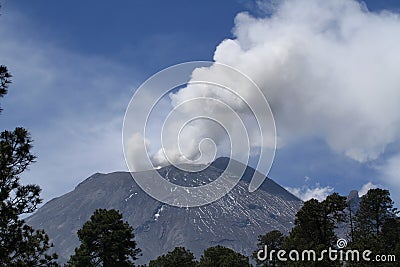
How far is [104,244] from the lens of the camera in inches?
1930

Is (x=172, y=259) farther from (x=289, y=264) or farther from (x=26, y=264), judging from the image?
(x=26, y=264)

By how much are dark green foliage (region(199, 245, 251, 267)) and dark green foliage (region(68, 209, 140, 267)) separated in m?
19.5

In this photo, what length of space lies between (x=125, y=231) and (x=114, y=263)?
11.4ft

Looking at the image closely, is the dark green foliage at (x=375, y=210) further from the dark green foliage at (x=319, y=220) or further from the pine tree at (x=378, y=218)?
the dark green foliage at (x=319, y=220)

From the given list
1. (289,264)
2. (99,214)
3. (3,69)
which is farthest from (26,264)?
(289,264)

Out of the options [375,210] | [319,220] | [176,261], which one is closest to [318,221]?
[319,220]

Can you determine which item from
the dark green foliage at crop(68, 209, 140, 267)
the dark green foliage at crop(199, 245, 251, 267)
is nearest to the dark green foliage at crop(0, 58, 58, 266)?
the dark green foliage at crop(68, 209, 140, 267)

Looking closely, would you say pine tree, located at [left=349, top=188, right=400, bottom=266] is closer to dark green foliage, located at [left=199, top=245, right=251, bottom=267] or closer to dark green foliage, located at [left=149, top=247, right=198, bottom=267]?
dark green foliage, located at [left=199, top=245, right=251, bottom=267]

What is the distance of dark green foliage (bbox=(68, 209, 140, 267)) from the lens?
48344 millimetres

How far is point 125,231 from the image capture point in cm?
5028

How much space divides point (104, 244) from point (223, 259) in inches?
1099

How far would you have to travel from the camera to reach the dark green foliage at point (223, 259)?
66.2 meters

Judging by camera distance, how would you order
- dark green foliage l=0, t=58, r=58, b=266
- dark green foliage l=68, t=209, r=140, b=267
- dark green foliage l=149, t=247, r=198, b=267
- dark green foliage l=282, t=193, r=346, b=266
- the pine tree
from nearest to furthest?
dark green foliage l=0, t=58, r=58, b=266 < dark green foliage l=68, t=209, r=140, b=267 < dark green foliage l=282, t=193, r=346, b=266 < the pine tree < dark green foliage l=149, t=247, r=198, b=267

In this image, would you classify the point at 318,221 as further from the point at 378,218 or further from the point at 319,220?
the point at 378,218
